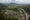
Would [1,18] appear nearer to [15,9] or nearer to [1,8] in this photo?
[1,8]

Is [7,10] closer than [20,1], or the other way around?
[7,10]

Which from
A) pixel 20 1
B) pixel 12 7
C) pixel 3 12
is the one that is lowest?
pixel 3 12

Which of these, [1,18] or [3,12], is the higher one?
[3,12]

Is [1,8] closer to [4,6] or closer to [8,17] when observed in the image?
[4,6]

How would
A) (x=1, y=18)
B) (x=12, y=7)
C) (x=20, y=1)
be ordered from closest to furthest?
(x=1, y=18), (x=12, y=7), (x=20, y=1)

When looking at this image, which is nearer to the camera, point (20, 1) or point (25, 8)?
point (25, 8)

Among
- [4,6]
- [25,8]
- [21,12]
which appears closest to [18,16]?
[21,12]

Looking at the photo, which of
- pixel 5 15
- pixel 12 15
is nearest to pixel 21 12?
pixel 12 15

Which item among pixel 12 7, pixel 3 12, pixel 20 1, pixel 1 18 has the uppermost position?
pixel 20 1

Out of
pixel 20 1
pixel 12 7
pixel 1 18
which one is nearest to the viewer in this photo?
pixel 1 18
